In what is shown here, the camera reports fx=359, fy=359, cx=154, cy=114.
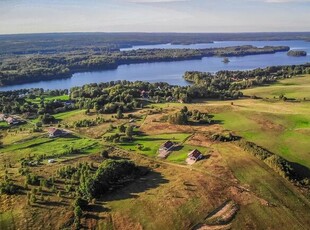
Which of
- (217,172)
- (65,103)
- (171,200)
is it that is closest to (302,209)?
(217,172)

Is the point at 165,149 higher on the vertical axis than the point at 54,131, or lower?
higher

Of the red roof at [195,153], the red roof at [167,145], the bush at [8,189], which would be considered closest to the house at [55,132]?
the red roof at [167,145]

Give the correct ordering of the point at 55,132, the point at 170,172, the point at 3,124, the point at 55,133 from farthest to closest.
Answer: the point at 3,124 → the point at 55,132 → the point at 55,133 → the point at 170,172

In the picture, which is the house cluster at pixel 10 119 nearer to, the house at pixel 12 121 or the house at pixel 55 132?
the house at pixel 12 121

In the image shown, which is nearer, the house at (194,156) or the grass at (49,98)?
the house at (194,156)

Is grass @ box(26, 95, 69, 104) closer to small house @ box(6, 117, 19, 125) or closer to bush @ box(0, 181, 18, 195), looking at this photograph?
small house @ box(6, 117, 19, 125)

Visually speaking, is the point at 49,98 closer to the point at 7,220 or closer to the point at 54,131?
the point at 54,131

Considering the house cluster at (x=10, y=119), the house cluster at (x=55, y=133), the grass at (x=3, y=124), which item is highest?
the house cluster at (x=55, y=133)

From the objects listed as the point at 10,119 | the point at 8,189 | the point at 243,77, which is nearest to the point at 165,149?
the point at 8,189
